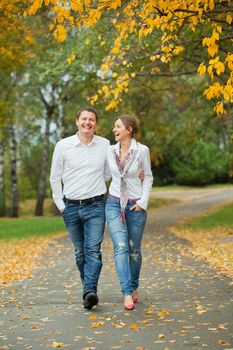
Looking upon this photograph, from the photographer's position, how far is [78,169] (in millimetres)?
7852

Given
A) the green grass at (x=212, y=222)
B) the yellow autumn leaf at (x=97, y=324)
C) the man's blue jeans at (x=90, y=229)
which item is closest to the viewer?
the yellow autumn leaf at (x=97, y=324)

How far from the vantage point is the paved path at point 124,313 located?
6133 millimetres

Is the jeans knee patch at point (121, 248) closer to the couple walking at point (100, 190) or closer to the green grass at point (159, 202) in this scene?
the couple walking at point (100, 190)

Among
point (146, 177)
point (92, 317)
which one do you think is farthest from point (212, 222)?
point (92, 317)

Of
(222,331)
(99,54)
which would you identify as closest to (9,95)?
(99,54)

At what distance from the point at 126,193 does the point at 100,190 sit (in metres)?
0.35

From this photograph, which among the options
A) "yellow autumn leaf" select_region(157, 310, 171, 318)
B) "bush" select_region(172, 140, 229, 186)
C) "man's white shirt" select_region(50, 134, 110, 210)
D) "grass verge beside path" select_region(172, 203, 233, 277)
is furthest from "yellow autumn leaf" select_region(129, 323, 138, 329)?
"bush" select_region(172, 140, 229, 186)

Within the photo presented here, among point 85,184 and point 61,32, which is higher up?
point 61,32

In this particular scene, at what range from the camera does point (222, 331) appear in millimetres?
6359

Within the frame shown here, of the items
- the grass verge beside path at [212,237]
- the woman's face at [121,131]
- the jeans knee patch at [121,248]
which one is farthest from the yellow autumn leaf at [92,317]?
the grass verge beside path at [212,237]

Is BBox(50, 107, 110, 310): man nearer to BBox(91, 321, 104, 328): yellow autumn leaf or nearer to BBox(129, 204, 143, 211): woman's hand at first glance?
BBox(129, 204, 143, 211): woman's hand

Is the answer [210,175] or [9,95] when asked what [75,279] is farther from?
[210,175]

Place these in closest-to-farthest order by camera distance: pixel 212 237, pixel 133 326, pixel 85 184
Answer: pixel 133 326 → pixel 85 184 → pixel 212 237

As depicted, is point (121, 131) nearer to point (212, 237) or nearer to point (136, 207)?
point (136, 207)
